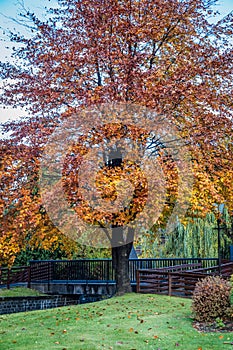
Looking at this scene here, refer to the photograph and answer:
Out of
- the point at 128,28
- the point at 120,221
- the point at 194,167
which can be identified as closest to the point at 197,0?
the point at 128,28

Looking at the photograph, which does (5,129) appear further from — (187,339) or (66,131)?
(187,339)

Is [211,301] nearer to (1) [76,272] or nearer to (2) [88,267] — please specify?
(2) [88,267]

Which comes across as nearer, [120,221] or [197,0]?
[120,221]

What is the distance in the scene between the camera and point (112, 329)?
920 centimetres

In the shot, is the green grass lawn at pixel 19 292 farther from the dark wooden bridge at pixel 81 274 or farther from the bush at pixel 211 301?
the bush at pixel 211 301

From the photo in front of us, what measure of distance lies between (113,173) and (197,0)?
22.4 ft

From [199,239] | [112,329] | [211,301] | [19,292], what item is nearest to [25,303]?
[19,292]

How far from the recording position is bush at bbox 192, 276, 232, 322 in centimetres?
980

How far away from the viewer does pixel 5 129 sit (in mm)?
14688

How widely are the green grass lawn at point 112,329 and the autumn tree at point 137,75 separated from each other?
2492mm

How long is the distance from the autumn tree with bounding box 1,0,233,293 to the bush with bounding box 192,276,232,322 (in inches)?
108

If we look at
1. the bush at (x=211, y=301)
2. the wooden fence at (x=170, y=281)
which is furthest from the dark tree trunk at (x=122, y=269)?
the bush at (x=211, y=301)

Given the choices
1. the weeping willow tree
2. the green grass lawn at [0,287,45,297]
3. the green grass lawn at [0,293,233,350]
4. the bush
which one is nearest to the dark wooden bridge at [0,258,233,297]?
the green grass lawn at [0,287,45,297]

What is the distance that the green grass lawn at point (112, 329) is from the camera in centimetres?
789
